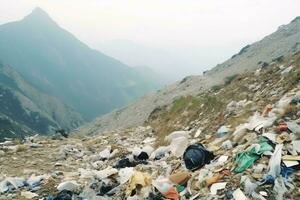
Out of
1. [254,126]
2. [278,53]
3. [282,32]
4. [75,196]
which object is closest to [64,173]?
[75,196]

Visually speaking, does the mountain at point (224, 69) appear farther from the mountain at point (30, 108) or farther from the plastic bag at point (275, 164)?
the plastic bag at point (275, 164)

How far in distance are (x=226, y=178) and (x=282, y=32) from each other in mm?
74576

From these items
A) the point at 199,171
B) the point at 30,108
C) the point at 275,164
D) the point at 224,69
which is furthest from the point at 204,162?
the point at 30,108

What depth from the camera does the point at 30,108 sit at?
14162cm

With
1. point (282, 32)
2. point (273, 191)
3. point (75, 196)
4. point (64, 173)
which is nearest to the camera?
point (273, 191)

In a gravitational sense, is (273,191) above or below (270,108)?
below

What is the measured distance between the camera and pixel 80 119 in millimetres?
166750

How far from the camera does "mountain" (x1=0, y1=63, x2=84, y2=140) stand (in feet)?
433

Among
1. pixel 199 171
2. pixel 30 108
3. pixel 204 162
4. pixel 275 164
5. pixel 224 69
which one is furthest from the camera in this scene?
pixel 30 108

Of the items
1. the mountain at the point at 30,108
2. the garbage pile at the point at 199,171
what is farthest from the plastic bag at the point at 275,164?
the mountain at the point at 30,108

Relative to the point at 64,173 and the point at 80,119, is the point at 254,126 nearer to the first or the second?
the point at 64,173

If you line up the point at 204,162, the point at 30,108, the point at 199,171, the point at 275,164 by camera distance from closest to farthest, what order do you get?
the point at 275,164 → the point at 199,171 → the point at 204,162 → the point at 30,108

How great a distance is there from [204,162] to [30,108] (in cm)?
13756

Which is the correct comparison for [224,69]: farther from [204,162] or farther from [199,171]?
[199,171]
